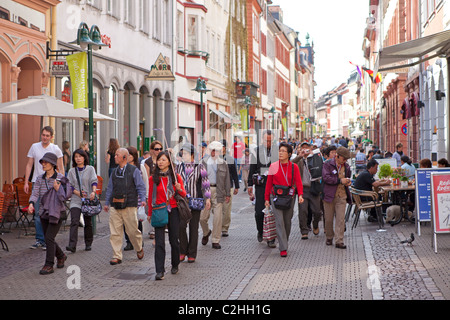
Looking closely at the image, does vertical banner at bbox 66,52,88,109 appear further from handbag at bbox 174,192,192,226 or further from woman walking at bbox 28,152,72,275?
handbag at bbox 174,192,192,226

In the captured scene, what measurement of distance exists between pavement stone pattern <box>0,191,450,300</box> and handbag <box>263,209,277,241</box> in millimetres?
238

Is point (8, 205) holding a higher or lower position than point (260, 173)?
lower

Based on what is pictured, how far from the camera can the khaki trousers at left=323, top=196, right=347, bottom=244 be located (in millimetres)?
12492

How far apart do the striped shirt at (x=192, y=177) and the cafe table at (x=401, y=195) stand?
19.8ft

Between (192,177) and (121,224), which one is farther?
(121,224)

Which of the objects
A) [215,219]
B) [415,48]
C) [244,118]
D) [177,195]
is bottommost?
[215,219]

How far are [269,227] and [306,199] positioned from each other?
7.11 ft

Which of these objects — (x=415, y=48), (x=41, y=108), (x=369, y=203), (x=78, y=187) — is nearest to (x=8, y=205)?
(x=41, y=108)

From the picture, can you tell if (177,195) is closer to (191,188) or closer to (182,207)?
(182,207)

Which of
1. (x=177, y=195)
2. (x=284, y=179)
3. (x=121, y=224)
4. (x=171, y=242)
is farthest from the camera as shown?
(x=284, y=179)

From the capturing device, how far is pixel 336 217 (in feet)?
41.6

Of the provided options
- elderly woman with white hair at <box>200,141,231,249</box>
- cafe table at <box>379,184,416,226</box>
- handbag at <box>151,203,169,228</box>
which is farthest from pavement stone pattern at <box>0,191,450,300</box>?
cafe table at <box>379,184,416,226</box>

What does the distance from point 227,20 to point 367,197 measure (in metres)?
30.2

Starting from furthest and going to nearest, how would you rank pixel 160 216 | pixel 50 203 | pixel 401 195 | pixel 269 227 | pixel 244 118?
pixel 244 118, pixel 401 195, pixel 269 227, pixel 50 203, pixel 160 216
